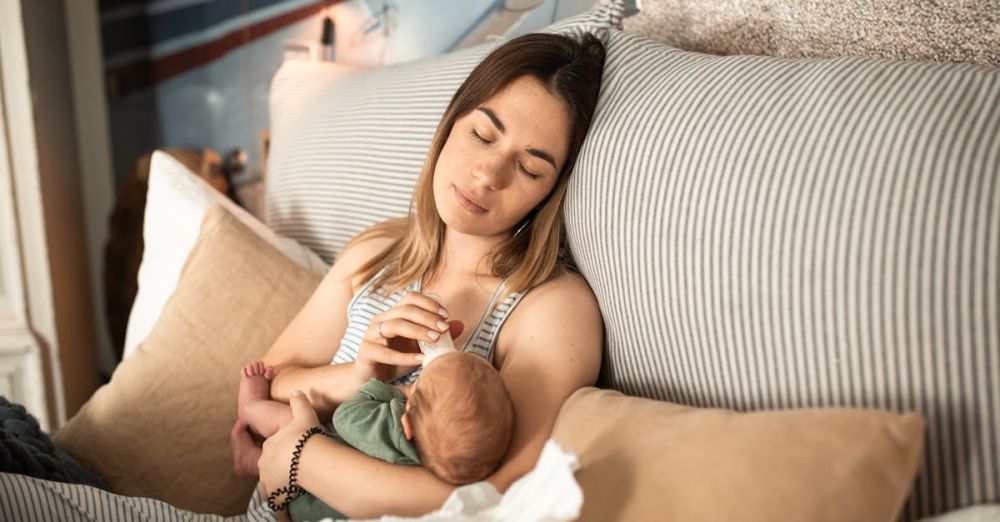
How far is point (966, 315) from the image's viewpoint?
27.6 inches

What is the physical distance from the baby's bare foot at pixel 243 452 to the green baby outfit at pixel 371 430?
0.67 feet

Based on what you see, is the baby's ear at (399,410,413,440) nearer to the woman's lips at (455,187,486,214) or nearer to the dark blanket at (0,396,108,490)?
the woman's lips at (455,187,486,214)

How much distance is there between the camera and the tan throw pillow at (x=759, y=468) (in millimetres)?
682

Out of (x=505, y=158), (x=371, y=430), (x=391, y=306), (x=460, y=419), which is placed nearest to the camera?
(x=460, y=419)

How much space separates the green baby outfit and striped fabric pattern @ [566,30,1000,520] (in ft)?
0.96

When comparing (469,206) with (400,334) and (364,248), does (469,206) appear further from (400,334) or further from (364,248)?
(364,248)

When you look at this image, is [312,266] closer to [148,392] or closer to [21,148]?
[148,392]

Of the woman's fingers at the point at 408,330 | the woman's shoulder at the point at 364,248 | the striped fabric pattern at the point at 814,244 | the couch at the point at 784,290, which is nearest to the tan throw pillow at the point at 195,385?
the couch at the point at 784,290

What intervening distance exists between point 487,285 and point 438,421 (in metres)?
0.33

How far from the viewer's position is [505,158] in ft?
3.48

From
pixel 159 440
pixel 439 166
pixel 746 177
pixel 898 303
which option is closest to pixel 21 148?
pixel 159 440

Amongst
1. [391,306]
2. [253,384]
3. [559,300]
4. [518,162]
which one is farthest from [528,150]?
[253,384]

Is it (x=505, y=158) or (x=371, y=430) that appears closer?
(x=371, y=430)

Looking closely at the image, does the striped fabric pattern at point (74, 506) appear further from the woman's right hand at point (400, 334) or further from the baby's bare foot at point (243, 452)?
the woman's right hand at point (400, 334)
